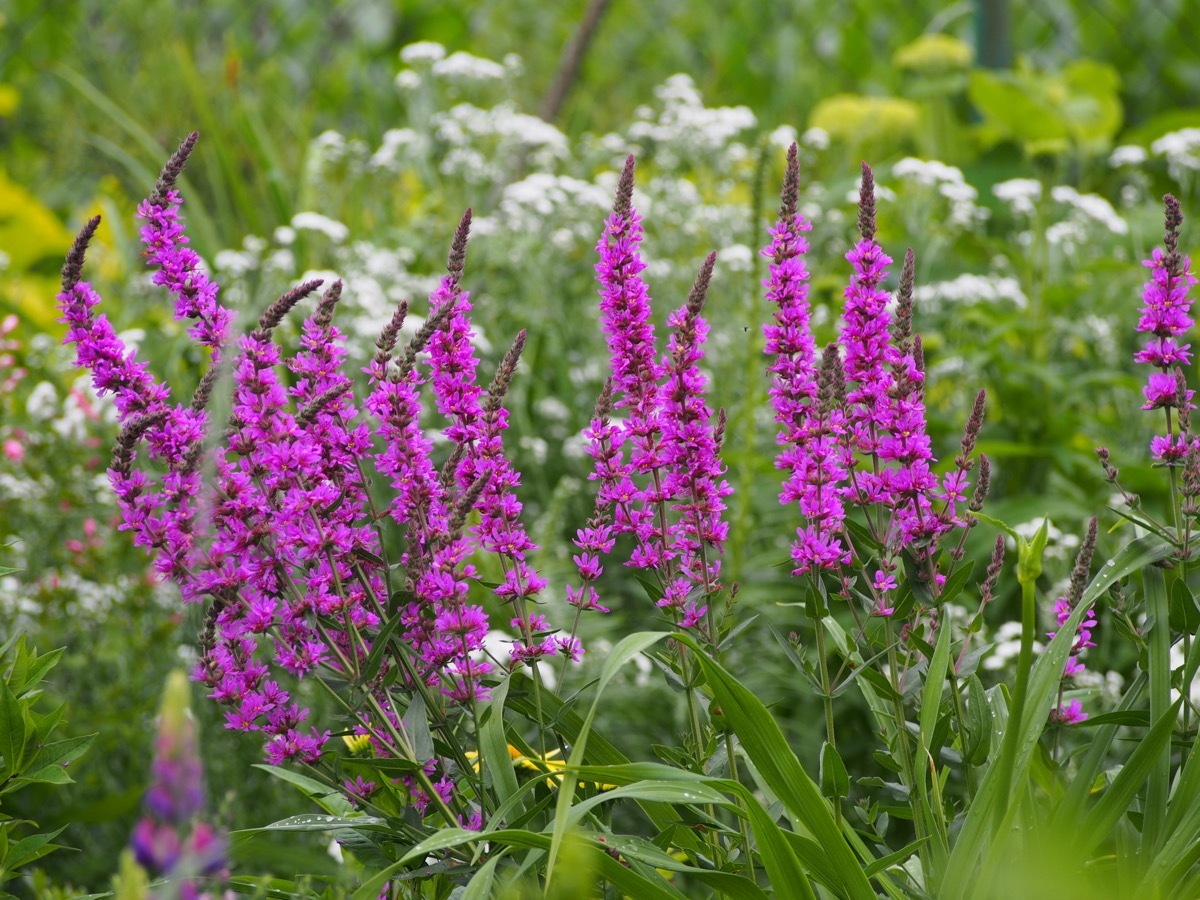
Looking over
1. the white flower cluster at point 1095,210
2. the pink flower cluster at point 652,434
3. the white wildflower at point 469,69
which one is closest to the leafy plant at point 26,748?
the pink flower cluster at point 652,434

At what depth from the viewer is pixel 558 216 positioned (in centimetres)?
458

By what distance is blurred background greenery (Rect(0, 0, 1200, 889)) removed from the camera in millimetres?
2969

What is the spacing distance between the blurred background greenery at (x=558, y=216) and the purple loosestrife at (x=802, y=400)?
508 millimetres

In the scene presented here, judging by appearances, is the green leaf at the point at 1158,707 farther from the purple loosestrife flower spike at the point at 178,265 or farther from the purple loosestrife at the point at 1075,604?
the purple loosestrife flower spike at the point at 178,265

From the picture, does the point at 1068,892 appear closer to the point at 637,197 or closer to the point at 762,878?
the point at 762,878

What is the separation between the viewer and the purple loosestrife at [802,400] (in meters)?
1.35

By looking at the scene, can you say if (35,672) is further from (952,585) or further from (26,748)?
(952,585)

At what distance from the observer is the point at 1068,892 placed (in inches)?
34.3

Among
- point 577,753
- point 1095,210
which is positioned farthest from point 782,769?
point 1095,210

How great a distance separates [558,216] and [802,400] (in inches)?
130

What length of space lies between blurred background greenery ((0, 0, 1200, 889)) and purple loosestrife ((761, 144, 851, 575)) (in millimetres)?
508

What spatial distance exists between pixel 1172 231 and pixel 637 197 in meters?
3.56

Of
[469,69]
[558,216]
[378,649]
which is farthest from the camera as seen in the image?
[469,69]

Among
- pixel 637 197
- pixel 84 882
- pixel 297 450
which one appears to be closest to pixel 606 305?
pixel 297 450
